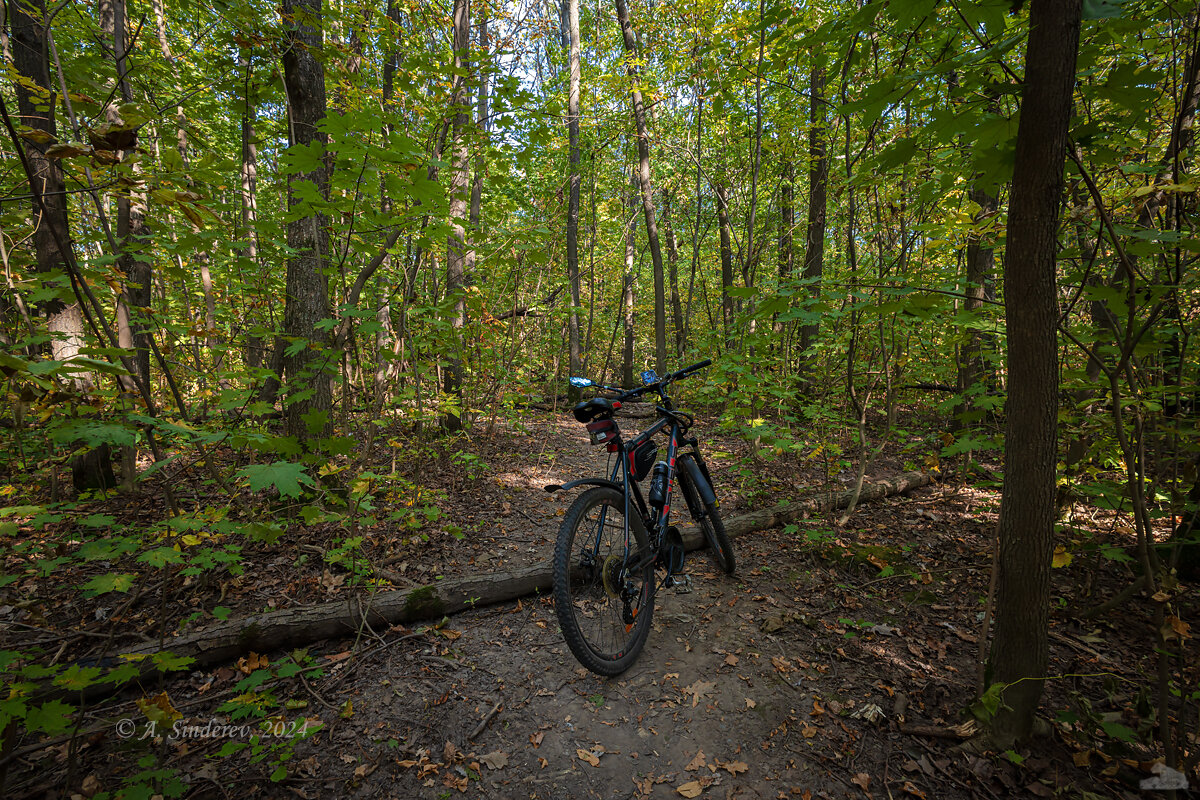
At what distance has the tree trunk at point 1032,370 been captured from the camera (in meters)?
1.69

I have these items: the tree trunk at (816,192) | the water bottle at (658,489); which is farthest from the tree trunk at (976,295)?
the water bottle at (658,489)

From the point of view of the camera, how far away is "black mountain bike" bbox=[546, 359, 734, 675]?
2.44 metres

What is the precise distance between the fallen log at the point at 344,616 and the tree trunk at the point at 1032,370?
8.70 ft

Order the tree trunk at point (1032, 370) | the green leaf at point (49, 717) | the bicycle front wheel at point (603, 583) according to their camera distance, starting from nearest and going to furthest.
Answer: the green leaf at point (49, 717)
the tree trunk at point (1032, 370)
the bicycle front wheel at point (603, 583)

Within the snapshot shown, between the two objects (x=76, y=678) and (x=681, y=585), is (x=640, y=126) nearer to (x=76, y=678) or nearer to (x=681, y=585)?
(x=681, y=585)

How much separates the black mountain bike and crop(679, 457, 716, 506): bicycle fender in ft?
0.57

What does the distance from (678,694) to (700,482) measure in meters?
1.42

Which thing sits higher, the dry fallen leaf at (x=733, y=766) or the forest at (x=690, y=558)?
the forest at (x=690, y=558)

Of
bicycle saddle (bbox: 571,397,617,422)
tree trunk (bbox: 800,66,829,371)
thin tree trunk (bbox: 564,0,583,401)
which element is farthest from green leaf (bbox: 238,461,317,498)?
thin tree trunk (bbox: 564,0,583,401)

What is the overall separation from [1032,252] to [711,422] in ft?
27.0

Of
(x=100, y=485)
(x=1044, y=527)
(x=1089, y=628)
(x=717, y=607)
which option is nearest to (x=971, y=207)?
(x=1044, y=527)

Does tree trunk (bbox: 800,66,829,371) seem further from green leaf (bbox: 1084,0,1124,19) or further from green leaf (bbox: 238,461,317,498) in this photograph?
green leaf (bbox: 238,461,317,498)

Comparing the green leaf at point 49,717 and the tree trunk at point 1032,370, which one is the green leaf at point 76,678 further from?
the tree trunk at point 1032,370

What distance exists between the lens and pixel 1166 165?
2.12m
